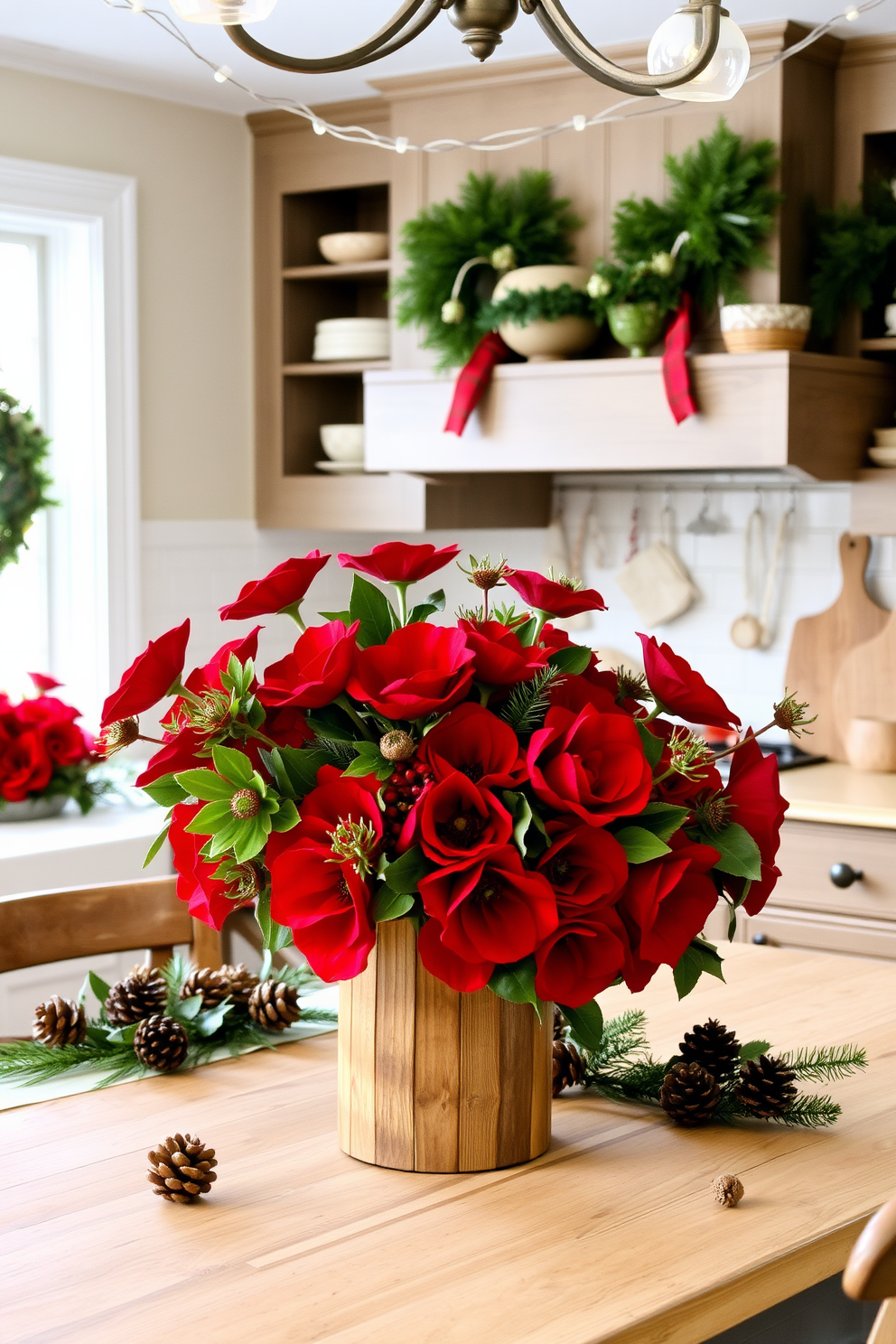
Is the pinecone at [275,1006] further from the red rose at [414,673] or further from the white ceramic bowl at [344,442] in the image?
the white ceramic bowl at [344,442]

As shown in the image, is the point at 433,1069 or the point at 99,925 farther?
the point at 99,925

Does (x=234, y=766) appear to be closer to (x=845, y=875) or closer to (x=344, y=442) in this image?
(x=845, y=875)

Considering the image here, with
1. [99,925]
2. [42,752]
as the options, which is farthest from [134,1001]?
[42,752]

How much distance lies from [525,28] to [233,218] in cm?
113

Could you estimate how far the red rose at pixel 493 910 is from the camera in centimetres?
113

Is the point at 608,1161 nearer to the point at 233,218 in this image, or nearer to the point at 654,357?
the point at 654,357

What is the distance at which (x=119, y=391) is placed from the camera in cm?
386

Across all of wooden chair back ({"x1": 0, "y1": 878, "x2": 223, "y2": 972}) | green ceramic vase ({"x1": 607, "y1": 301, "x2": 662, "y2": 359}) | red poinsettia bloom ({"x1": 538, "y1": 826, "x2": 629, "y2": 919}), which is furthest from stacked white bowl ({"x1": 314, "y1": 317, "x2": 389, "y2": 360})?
red poinsettia bloom ({"x1": 538, "y1": 826, "x2": 629, "y2": 919})

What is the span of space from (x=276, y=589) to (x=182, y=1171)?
0.46 meters

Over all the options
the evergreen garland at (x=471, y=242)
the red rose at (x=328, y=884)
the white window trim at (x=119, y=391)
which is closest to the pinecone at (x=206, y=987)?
the red rose at (x=328, y=884)

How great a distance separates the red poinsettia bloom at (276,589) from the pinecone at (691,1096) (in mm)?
534

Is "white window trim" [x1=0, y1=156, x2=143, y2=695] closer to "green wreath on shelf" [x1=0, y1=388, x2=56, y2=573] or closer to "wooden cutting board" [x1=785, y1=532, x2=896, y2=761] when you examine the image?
"green wreath on shelf" [x1=0, y1=388, x2=56, y2=573]

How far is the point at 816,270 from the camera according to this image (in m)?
3.36

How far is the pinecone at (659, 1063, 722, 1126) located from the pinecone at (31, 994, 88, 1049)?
59cm
